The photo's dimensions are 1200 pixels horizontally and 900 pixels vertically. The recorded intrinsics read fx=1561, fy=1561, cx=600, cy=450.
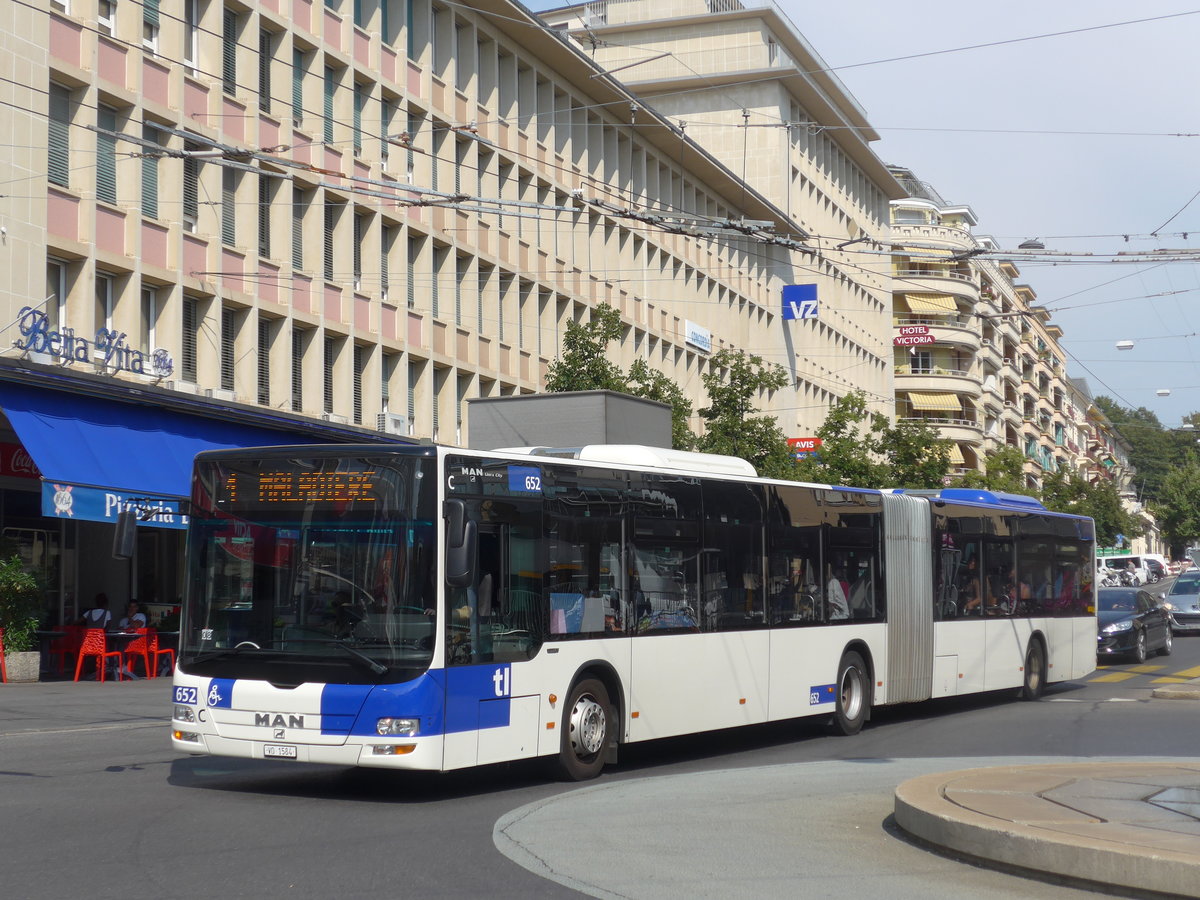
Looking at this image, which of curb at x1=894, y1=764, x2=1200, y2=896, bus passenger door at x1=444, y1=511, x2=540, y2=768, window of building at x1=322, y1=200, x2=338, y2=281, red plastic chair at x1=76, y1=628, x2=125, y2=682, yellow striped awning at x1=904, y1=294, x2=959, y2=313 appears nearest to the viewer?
curb at x1=894, y1=764, x2=1200, y2=896

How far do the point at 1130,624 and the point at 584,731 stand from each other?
68.8ft

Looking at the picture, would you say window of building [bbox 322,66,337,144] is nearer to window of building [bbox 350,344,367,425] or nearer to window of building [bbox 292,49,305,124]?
window of building [bbox 292,49,305,124]

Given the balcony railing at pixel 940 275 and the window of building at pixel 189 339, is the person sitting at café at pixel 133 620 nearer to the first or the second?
the window of building at pixel 189 339

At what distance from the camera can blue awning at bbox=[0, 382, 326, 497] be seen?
23734 millimetres

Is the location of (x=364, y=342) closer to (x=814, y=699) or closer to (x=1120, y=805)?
(x=814, y=699)

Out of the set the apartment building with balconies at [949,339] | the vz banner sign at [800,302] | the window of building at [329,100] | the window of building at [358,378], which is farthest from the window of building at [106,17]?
the apartment building with balconies at [949,339]

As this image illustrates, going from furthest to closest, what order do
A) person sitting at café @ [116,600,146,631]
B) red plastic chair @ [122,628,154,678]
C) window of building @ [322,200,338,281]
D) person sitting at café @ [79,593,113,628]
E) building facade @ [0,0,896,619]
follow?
window of building @ [322,200,338,281], person sitting at café @ [116,600,146,631], person sitting at café @ [79,593,113,628], red plastic chair @ [122,628,154,678], building facade @ [0,0,896,619]

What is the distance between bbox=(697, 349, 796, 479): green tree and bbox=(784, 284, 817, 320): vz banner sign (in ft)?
65.9

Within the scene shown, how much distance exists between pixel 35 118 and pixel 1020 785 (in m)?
20.1

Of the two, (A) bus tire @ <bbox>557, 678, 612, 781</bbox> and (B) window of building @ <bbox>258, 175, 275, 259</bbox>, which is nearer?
(A) bus tire @ <bbox>557, 678, 612, 781</bbox>

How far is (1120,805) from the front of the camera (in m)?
9.33

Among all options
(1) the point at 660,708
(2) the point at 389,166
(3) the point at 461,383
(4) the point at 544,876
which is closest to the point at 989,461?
(3) the point at 461,383

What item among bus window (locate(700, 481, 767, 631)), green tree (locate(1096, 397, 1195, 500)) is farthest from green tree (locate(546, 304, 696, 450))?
green tree (locate(1096, 397, 1195, 500))

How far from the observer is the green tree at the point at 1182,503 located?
431 ft
